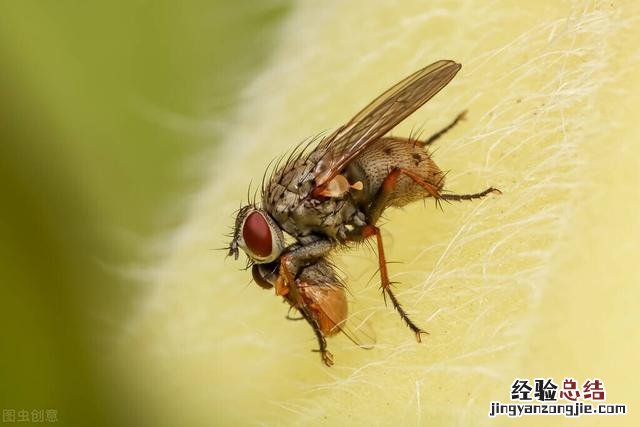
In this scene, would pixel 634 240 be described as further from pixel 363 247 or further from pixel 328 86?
pixel 328 86

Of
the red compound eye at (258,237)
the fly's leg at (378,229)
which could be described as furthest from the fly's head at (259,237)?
the fly's leg at (378,229)

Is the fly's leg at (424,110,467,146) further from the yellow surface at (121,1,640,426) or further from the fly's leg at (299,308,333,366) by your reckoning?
the fly's leg at (299,308,333,366)

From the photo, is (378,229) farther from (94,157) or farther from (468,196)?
(94,157)

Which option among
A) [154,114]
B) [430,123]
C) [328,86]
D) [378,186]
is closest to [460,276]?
[378,186]

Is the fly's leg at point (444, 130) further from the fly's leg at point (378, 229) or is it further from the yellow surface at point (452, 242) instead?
the fly's leg at point (378, 229)

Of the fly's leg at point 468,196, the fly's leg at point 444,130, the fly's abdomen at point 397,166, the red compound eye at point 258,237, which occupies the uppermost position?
the fly's leg at point 444,130

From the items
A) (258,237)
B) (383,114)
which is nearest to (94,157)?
(258,237)
